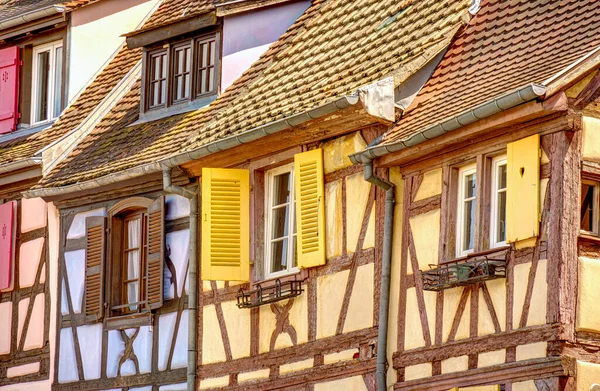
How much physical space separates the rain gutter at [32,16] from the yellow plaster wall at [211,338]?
559 centimetres

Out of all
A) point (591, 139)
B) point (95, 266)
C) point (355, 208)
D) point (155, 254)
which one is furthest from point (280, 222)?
point (591, 139)

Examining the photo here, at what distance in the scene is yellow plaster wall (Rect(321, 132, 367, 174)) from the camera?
1992 cm

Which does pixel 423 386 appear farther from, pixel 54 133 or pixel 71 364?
pixel 54 133

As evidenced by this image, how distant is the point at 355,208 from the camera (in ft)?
65.0

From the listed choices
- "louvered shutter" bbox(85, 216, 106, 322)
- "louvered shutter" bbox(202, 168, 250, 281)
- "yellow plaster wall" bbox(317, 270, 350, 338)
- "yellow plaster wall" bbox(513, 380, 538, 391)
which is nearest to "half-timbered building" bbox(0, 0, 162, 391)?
"louvered shutter" bbox(85, 216, 106, 322)

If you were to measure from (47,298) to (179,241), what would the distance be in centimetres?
253

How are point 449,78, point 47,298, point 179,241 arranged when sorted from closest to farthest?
1. point 449,78
2. point 179,241
3. point 47,298

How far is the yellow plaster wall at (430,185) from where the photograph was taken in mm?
18656

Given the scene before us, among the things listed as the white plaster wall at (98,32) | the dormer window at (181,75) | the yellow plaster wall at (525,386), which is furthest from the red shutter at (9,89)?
the yellow plaster wall at (525,386)

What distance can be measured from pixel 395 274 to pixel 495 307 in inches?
69.3

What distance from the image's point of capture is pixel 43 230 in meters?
24.2

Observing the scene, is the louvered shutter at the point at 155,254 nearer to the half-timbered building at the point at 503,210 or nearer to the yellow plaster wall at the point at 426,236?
the half-timbered building at the point at 503,210

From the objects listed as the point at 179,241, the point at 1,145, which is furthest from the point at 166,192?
the point at 1,145

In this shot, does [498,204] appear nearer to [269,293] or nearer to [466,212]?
[466,212]
